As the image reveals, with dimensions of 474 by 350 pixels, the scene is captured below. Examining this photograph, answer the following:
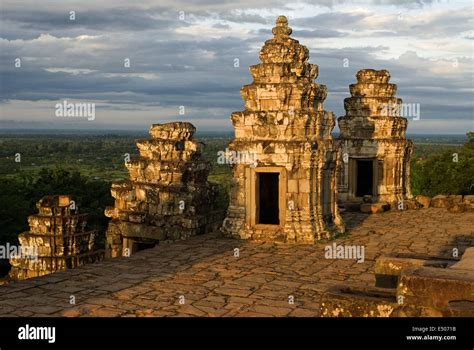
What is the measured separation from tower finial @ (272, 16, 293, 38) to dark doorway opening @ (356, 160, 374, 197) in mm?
7378

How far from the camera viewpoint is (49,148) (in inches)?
3605

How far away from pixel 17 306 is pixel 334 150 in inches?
327

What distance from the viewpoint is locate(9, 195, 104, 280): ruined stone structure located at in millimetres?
12625

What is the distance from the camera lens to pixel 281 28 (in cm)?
1339

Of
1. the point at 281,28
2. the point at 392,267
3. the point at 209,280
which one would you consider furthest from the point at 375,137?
the point at 392,267

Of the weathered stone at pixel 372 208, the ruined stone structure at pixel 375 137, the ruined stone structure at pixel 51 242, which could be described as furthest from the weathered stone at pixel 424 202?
the ruined stone structure at pixel 51 242

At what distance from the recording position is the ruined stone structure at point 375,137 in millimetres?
18641

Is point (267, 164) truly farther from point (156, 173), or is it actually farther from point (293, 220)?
point (156, 173)

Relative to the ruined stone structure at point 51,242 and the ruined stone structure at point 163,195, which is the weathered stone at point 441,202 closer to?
the ruined stone structure at point 163,195

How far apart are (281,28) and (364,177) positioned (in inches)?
316

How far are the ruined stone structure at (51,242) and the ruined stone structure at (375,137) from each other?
9263 millimetres

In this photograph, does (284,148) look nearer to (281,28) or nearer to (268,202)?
(268,202)

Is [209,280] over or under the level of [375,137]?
under

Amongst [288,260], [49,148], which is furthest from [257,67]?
[49,148]
